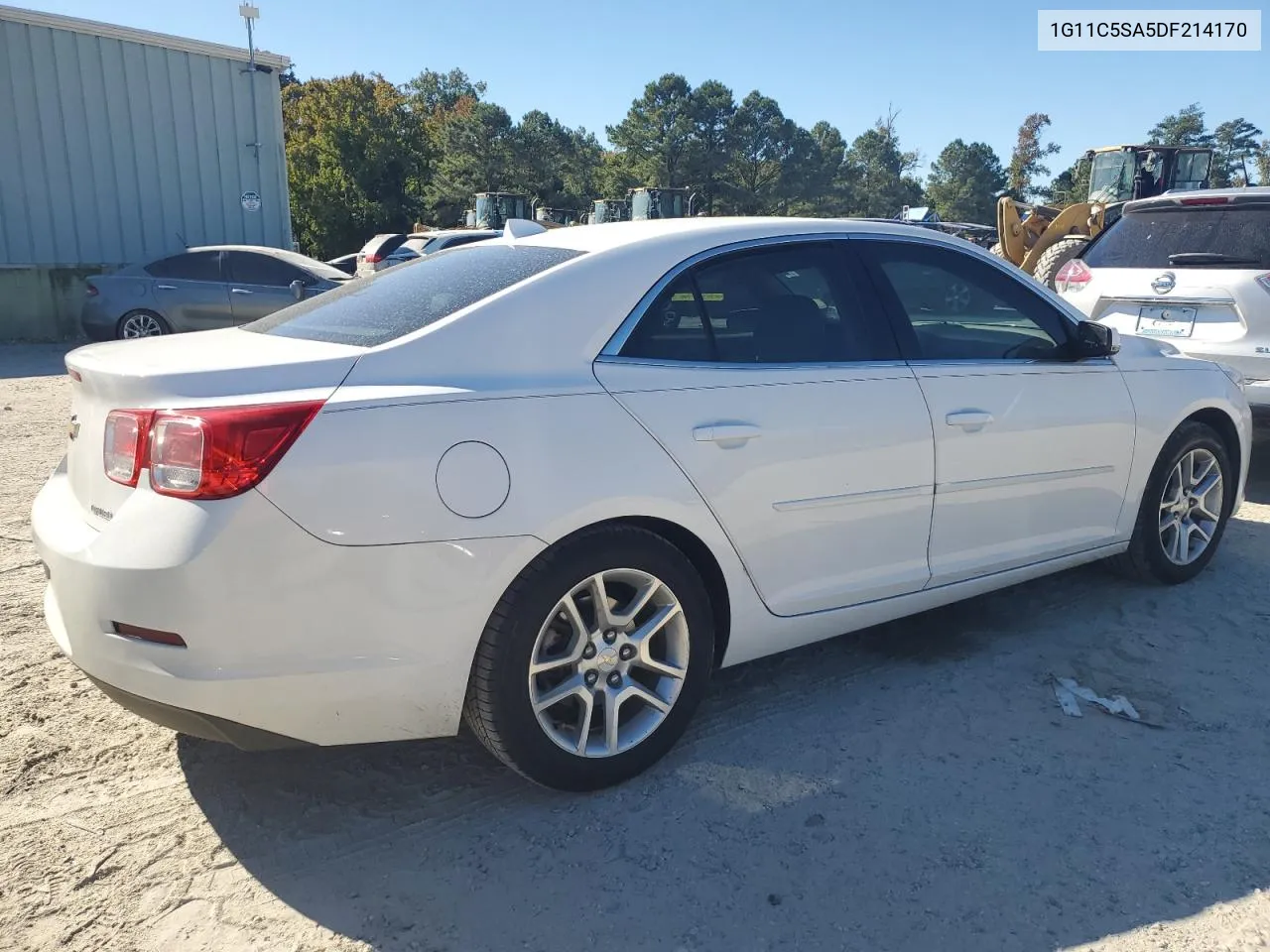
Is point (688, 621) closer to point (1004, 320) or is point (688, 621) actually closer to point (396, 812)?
point (396, 812)

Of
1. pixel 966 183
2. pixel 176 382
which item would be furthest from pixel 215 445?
pixel 966 183

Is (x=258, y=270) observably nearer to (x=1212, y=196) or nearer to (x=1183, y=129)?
(x=1212, y=196)

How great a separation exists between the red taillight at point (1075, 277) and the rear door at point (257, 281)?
922 cm

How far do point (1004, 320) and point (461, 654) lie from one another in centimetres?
252

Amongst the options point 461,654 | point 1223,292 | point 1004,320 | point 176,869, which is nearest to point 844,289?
point 1004,320

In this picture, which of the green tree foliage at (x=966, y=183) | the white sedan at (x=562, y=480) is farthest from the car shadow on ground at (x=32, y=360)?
the green tree foliage at (x=966, y=183)

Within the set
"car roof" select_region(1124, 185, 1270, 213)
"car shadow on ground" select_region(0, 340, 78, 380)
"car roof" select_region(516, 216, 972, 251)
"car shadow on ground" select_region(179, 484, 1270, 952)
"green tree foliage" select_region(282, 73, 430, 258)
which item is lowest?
"car shadow on ground" select_region(0, 340, 78, 380)

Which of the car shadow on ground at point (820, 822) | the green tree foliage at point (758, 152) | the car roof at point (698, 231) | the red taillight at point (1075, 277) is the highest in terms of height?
the green tree foliage at point (758, 152)

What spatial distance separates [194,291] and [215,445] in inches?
453

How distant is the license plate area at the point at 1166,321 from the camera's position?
5.92 m

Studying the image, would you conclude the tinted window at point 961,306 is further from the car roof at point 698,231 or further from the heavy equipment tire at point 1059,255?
the heavy equipment tire at point 1059,255

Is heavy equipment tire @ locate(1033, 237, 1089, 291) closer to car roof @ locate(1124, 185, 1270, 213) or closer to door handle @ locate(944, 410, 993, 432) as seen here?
car roof @ locate(1124, 185, 1270, 213)

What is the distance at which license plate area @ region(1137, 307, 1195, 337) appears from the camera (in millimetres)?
5922

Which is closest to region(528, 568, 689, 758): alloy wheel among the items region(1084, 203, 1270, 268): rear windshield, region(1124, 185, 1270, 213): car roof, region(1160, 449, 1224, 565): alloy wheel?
region(1160, 449, 1224, 565): alloy wheel
